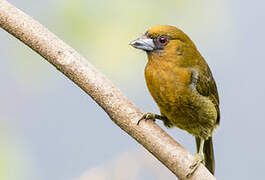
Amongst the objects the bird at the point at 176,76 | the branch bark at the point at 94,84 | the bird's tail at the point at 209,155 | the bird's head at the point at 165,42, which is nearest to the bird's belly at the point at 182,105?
the bird at the point at 176,76

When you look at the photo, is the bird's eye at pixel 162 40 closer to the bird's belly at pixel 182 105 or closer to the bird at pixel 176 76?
the bird at pixel 176 76

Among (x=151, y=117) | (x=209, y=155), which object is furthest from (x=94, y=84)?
(x=209, y=155)

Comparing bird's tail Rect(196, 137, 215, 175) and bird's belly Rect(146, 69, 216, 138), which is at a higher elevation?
bird's belly Rect(146, 69, 216, 138)

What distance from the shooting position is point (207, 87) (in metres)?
2.61

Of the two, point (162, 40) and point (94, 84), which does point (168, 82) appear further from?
point (94, 84)

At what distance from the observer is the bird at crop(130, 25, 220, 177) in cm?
236

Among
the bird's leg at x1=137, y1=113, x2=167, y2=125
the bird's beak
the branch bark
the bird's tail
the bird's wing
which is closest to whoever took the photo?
the branch bark

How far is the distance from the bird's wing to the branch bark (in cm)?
63

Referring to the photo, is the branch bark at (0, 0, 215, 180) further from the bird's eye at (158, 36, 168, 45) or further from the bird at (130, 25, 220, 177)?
the bird's eye at (158, 36, 168, 45)

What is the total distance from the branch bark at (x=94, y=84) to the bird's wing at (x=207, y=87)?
24.8 inches

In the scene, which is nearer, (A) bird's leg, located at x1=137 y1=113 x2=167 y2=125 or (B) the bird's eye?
(A) bird's leg, located at x1=137 y1=113 x2=167 y2=125

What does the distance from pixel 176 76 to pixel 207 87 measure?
1.05 ft

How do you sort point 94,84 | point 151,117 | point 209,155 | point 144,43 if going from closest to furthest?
1. point 94,84
2. point 151,117
3. point 144,43
4. point 209,155

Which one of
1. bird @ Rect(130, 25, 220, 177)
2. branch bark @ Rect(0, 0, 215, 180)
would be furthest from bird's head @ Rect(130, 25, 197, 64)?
branch bark @ Rect(0, 0, 215, 180)
